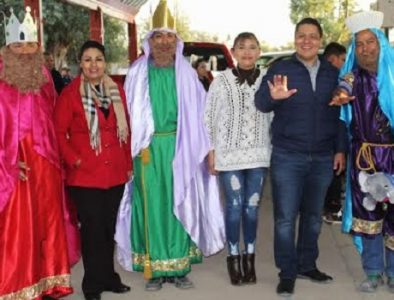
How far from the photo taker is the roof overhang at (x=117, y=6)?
37.9 ft

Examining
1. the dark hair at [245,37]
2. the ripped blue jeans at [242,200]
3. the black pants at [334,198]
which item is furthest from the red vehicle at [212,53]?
the ripped blue jeans at [242,200]

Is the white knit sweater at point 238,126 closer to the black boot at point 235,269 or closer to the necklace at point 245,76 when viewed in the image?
the necklace at point 245,76

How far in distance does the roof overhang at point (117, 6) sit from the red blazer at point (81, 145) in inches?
248

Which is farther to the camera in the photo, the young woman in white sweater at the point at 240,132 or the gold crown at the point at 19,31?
the young woman in white sweater at the point at 240,132

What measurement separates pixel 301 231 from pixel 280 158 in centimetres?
72

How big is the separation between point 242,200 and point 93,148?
3.96 feet

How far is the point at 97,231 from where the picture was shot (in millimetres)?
4375

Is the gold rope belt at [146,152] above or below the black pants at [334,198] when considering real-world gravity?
above

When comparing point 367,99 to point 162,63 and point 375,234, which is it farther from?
point 162,63

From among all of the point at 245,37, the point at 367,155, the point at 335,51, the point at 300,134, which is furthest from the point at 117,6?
the point at 367,155

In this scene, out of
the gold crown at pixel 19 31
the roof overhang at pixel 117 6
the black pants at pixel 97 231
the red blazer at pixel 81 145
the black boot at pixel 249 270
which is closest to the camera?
the gold crown at pixel 19 31

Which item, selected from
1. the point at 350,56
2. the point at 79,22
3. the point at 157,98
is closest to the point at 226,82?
the point at 157,98

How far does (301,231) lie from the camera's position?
186 inches

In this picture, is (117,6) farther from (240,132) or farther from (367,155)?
(367,155)
